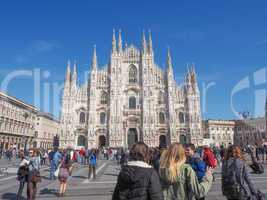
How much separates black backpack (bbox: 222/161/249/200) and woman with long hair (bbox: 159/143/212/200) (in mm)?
720

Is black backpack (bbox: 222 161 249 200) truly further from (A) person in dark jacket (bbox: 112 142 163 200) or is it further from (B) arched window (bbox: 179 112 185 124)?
(B) arched window (bbox: 179 112 185 124)

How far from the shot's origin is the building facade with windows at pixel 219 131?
7494cm

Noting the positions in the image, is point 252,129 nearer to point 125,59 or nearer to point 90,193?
point 125,59

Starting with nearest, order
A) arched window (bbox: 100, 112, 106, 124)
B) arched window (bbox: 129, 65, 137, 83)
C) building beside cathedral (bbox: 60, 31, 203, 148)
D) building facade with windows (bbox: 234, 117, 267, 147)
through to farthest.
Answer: building beside cathedral (bbox: 60, 31, 203, 148) < arched window (bbox: 100, 112, 106, 124) < arched window (bbox: 129, 65, 137, 83) < building facade with windows (bbox: 234, 117, 267, 147)

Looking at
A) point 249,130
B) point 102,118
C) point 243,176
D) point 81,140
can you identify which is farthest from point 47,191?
point 249,130

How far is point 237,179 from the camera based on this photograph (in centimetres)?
388

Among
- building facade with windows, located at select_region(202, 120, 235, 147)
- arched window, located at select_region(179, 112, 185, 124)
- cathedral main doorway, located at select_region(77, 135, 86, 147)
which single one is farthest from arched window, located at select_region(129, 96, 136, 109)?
building facade with windows, located at select_region(202, 120, 235, 147)

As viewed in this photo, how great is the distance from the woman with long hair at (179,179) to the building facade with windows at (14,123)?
135ft

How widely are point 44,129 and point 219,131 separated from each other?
1874 inches

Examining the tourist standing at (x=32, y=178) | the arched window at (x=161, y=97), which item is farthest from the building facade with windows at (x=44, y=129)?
the tourist standing at (x=32, y=178)

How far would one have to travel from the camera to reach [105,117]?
45.7m

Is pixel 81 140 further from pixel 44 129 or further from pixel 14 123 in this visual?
pixel 44 129

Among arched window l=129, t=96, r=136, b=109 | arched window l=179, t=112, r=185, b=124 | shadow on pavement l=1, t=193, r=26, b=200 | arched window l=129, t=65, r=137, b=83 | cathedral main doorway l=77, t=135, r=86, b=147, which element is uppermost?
arched window l=129, t=65, r=137, b=83

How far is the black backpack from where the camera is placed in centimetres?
379
